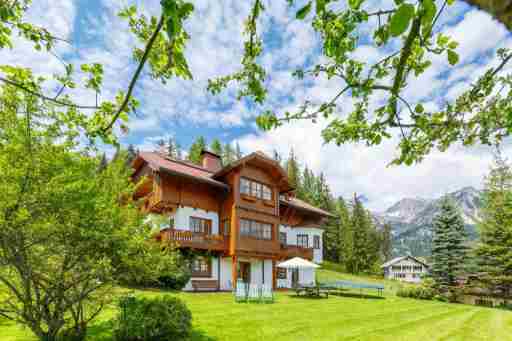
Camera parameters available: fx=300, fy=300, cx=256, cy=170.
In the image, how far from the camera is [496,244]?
88.6 feet

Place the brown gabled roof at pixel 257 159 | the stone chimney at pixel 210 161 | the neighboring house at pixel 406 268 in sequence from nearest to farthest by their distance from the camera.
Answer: the brown gabled roof at pixel 257 159 < the stone chimney at pixel 210 161 < the neighboring house at pixel 406 268

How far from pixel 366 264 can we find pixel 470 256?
20.1 metres

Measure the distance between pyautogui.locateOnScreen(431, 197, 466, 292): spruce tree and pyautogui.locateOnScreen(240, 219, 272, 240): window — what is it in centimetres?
1708

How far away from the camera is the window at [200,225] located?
66.5ft

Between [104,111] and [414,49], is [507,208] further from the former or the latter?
[104,111]

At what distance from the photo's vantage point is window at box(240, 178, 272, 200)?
21.4 m

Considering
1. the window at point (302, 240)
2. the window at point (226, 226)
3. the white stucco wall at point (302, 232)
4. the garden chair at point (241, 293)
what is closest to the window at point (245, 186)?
the window at point (226, 226)

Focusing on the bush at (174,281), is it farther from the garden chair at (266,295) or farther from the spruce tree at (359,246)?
the spruce tree at (359,246)

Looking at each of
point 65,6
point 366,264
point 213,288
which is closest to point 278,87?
point 65,6

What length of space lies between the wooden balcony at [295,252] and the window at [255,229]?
7.24 ft

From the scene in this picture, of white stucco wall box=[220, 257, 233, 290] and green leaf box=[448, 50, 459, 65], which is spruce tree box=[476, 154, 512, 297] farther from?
green leaf box=[448, 50, 459, 65]

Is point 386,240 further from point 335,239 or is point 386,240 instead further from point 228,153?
point 228,153

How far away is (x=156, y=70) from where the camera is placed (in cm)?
318

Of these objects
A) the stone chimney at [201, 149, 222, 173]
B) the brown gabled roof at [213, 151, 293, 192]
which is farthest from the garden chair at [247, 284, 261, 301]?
the stone chimney at [201, 149, 222, 173]
